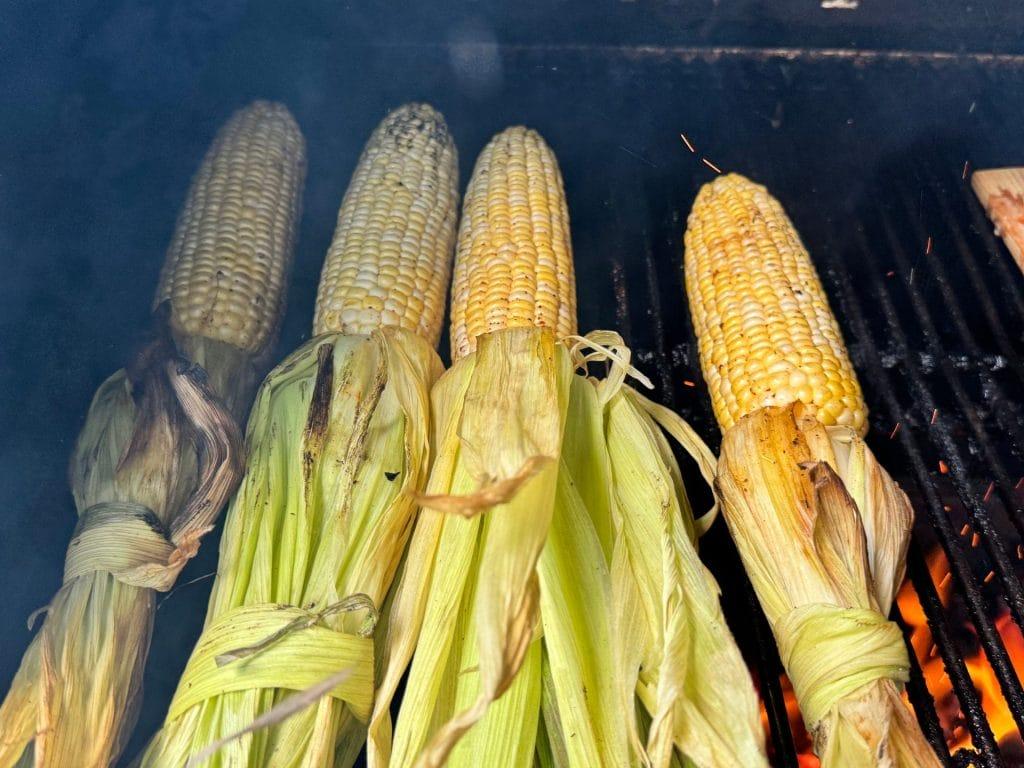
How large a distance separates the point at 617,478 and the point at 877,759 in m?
0.74

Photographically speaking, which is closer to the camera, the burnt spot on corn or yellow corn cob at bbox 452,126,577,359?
the burnt spot on corn

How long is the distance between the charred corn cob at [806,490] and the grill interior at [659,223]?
329 mm

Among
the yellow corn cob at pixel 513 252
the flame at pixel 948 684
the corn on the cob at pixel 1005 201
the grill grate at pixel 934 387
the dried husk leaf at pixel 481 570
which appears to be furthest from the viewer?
the corn on the cob at pixel 1005 201

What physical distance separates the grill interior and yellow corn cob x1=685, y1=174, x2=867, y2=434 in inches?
11.9

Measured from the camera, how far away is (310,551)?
6.01 feet

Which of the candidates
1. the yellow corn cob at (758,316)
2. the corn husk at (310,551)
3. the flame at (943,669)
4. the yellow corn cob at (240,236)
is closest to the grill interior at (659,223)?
the flame at (943,669)

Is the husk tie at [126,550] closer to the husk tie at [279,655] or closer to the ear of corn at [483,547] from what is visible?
the husk tie at [279,655]

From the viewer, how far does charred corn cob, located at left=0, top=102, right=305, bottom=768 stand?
5.26 feet

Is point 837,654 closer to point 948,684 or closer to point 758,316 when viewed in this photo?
point 948,684

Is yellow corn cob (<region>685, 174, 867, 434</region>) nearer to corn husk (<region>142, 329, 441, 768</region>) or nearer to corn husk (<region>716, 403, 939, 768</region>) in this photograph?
corn husk (<region>716, 403, 939, 768</region>)

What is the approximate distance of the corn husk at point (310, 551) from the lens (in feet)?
5.12

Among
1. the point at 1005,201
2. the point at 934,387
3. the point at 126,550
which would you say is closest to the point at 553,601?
the point at 126,550

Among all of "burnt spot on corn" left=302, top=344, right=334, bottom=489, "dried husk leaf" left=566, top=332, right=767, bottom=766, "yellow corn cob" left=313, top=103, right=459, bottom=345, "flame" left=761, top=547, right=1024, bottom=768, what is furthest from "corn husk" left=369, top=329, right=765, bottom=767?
"flame" left=761, top=547, right=1024, bottom=768

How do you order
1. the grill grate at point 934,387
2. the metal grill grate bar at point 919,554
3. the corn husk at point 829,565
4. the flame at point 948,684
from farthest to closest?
the flame at point 948,684
the grill grate at point 934,387
the metal grill grate bar at point 919,554
the corn husk at point 829,565
